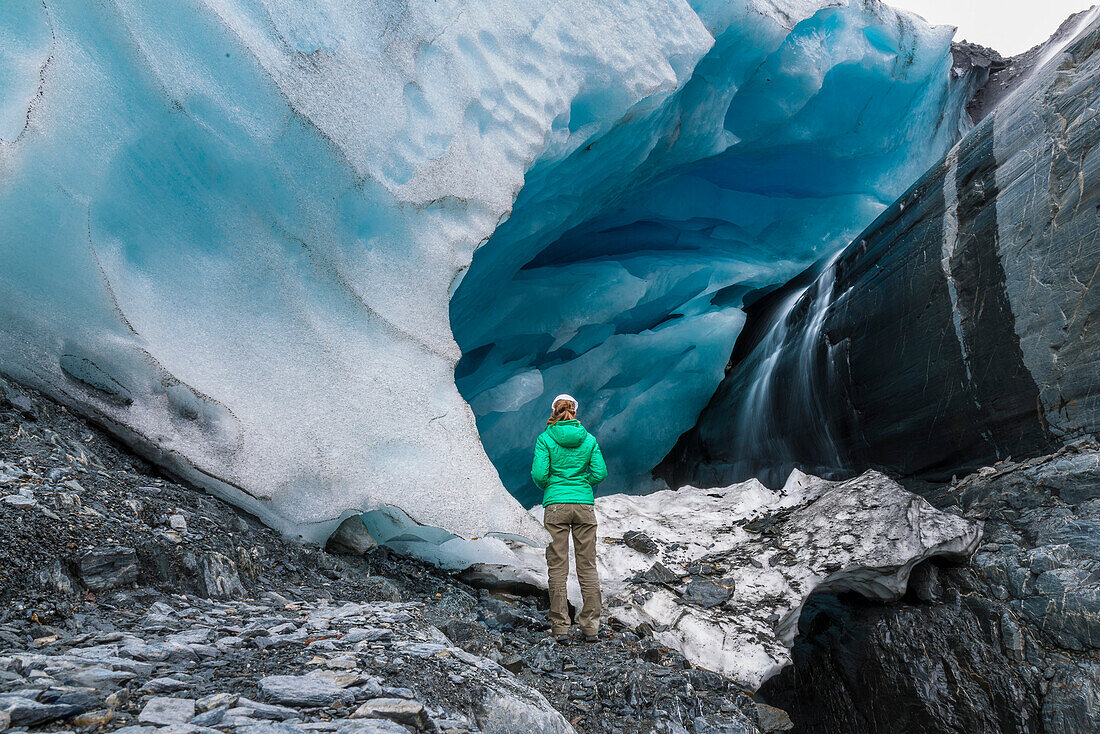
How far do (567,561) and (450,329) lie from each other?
1.41 metres

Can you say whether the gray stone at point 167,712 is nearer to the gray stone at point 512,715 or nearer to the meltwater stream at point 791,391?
the gray stone at point 512,715

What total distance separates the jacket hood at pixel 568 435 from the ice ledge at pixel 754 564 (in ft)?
2.27

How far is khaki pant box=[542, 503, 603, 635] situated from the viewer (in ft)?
9.02

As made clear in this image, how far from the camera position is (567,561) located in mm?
2779

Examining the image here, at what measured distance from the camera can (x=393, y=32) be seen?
3248mm

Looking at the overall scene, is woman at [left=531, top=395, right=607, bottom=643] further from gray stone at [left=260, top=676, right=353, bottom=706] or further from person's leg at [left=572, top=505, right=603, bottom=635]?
gray stone at [left=260, top=676, right=353, bottom=706]

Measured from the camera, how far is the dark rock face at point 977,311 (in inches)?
118

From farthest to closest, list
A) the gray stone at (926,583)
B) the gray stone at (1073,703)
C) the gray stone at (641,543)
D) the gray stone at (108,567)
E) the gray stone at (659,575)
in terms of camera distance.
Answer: the gray stone at (641,543) < the gray stone at (659,575) < the gray stone at (926,583) < the gray stone at (1073,703) < the gray stone at (108,567)

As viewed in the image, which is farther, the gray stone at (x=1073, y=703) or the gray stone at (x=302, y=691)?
the gray stone at (x=1073, y=703)

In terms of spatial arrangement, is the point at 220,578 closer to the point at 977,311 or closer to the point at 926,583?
the point at 926,583

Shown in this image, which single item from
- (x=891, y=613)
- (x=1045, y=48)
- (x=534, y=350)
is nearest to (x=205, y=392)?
(x=891, y=613)

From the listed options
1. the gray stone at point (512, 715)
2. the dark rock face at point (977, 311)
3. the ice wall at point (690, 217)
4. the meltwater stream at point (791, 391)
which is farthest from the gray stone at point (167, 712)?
the meltwater stream at point (791, 391)

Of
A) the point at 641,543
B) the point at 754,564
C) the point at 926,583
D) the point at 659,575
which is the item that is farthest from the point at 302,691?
the point at 926,583

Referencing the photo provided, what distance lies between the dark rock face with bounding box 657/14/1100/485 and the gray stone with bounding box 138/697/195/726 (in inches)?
135
